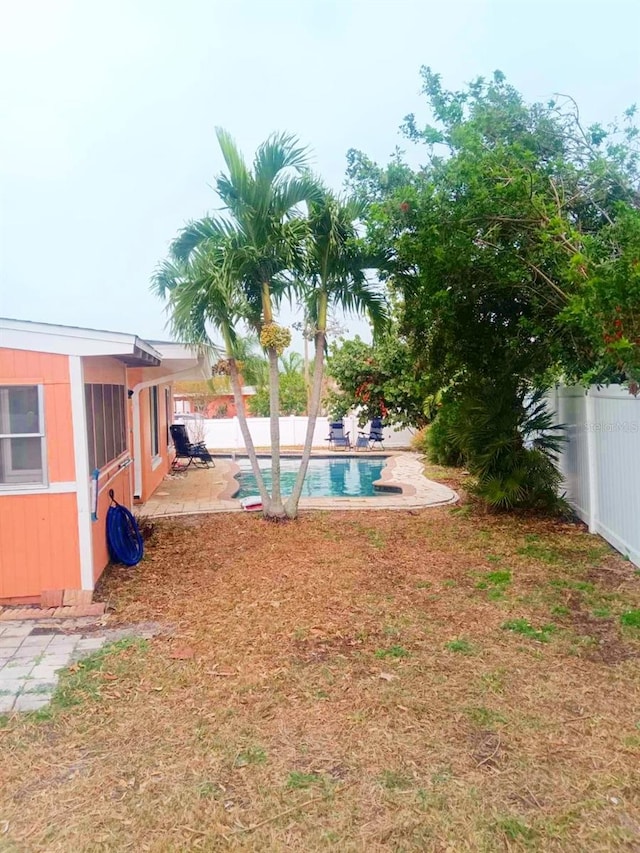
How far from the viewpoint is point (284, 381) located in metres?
31.1

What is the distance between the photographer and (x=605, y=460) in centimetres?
693

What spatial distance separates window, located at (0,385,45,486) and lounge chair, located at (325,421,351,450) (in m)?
15.6

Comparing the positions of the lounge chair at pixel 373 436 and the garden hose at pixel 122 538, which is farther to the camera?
the lounge chair at pixel 373 436

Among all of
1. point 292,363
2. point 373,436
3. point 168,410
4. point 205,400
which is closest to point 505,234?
point 168,410

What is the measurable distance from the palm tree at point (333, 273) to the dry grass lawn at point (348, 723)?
3.78 m

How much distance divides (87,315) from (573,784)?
2915 centimetres

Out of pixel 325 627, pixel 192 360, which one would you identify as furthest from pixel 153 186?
pixel 325 627

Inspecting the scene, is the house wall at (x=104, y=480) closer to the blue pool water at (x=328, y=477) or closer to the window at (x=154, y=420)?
the window at (x=154, y=420)

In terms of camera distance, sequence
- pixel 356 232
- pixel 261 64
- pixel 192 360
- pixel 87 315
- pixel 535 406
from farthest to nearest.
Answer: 1. pixel 87 315
2. pixel 261 64
3. pixel 192 360
4. pixel 535 406
5. pixel 356 232

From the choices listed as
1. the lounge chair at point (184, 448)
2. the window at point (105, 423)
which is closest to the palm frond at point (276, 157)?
the window at point (105, 423)

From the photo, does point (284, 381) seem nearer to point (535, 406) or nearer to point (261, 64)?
point (261, 64)

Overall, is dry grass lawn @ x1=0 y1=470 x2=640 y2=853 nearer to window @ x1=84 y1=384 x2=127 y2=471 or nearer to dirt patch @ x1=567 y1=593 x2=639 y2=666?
dirt patch @ x1=567 y1=593 x2=639 y2=666

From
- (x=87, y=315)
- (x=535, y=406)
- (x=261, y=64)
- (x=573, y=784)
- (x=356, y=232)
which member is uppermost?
(x=261, y=64)

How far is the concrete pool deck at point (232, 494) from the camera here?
9.95m
